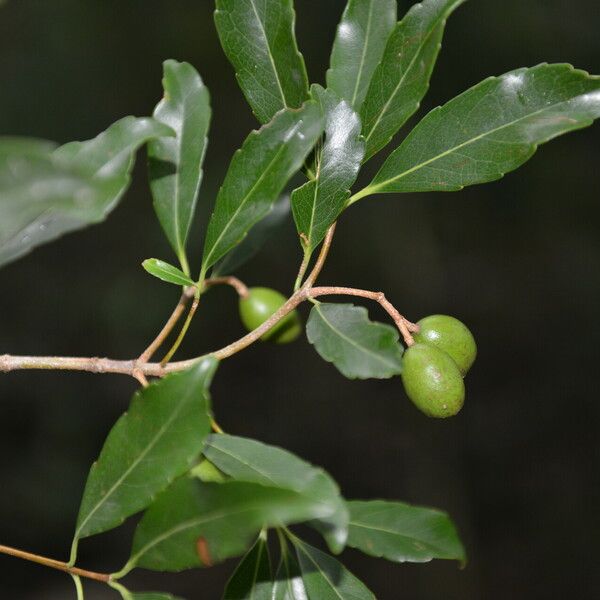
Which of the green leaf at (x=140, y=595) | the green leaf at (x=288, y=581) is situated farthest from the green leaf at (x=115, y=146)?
the green leaf at (x=288, y=581)

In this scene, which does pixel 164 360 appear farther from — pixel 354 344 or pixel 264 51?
pixel 264 51

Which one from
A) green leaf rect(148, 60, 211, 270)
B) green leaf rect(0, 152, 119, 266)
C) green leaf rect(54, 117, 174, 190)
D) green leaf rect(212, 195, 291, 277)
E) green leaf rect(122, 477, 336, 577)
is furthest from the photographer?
green leaf rect(212, 195, 291, 277)

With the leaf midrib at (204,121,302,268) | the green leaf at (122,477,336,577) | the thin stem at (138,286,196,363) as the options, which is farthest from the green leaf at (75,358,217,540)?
the leaf midrib at (204,121,302,268)

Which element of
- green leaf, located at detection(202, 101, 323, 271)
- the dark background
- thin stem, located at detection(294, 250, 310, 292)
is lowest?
the dark background

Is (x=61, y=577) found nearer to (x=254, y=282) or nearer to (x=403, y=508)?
(x=254, y=282)

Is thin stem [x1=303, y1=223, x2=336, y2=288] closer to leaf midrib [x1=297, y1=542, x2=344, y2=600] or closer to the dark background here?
leaf midrib [x1=297, y1=542, x2=344, y2=600]

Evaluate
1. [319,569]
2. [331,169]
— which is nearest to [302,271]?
[331,169]

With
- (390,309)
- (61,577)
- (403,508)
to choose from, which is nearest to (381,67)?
(390,309)
